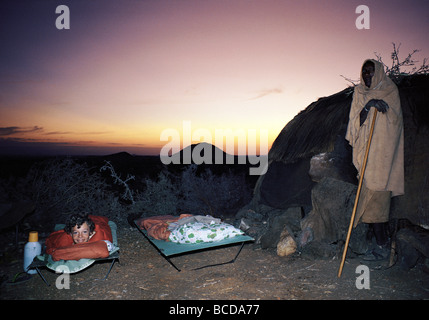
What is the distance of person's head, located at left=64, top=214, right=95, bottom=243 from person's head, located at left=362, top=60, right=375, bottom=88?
4503 mm

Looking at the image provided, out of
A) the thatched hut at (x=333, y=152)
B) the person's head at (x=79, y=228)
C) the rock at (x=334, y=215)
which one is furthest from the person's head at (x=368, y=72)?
the person's head at (x=79, y=228)

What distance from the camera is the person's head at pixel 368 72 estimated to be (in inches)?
155

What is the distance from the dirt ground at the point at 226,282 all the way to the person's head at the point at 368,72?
2.66 meters

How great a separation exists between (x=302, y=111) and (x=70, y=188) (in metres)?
6.00

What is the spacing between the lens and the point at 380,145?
390 centimetres

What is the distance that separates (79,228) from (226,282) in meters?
2.14

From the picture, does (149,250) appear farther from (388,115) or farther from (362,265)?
(388,115)

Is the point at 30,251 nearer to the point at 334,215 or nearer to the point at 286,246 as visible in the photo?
the point at 286,246

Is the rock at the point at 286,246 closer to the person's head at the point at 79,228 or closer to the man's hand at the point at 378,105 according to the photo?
the man's hand at the point at 378,105

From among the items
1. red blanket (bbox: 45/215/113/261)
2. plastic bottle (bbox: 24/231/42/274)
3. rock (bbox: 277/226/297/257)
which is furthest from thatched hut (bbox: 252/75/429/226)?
plastic bottle (bbox: 24/231/42/274)

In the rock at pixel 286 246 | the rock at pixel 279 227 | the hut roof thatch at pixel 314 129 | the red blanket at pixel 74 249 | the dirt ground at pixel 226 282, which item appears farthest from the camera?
the hut roof thatch at pixel 314 129

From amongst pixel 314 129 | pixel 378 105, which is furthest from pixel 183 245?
pixel 314 129

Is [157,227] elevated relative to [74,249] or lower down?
lower down
